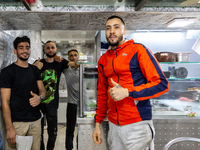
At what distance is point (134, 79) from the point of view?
48.1 inches

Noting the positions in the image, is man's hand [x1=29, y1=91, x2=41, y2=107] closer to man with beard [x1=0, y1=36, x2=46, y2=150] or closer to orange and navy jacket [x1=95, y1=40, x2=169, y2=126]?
man with beard [x1=0, y1=36, x2=46, y2=150]

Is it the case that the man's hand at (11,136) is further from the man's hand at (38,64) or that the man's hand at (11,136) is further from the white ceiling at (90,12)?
the white ceiling at (90,12)

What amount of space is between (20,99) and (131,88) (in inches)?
52.2

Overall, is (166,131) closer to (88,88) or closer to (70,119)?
(88,88)

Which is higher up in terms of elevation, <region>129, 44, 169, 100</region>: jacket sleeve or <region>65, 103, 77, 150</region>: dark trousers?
<region>129, 44, 169, 100</region>: jacket sleeve

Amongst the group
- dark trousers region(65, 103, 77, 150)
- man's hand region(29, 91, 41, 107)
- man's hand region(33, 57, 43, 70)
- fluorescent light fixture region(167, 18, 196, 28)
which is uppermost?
fluorescent light fixture region(167, 18, 196, 28)

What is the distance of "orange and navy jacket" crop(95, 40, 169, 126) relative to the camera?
1.11m

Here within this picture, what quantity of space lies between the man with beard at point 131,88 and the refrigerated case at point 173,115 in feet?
1.34

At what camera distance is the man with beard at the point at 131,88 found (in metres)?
1.11

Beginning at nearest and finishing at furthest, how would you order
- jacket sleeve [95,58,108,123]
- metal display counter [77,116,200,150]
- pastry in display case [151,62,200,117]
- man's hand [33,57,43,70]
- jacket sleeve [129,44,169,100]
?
jacket sleeve [129,44,169,100] < jacket sleeve [95,58,108,123] < metal display counter [77,116,200,150] < pastry in display case [151,62,200,117] < man's hand [33,57,43,70]

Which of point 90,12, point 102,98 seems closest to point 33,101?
point 102,98

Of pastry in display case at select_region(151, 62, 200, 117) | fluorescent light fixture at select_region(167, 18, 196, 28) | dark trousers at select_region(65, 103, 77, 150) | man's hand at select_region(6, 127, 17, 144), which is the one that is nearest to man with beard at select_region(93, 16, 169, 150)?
pastry in display case at select_region(151, 62, 200, 117)

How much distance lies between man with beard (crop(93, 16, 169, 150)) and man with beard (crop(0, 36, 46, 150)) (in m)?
1.05

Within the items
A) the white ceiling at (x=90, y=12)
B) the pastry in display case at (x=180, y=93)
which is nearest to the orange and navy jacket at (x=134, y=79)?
the pastry in display case at (x=180, y=93)
